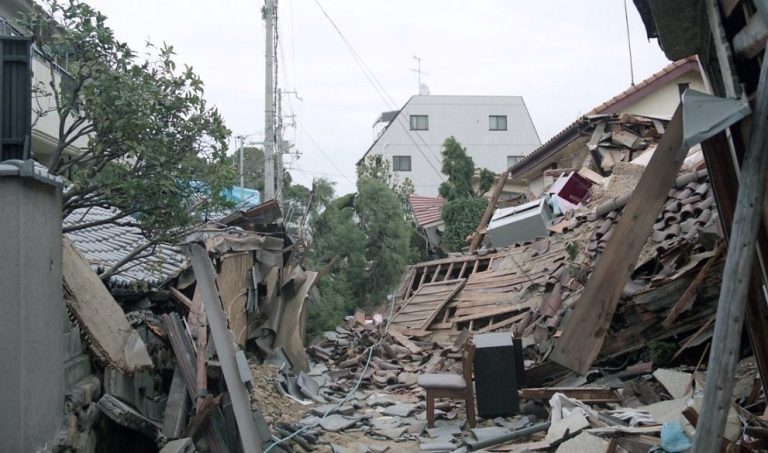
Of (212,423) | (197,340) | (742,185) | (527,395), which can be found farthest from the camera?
(527,395)

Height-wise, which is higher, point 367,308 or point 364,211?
point 364,211

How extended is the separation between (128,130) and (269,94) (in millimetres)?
13143

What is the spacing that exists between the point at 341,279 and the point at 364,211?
337 cm

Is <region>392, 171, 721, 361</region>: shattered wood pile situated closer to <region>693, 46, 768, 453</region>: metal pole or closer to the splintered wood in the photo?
the splintered wood

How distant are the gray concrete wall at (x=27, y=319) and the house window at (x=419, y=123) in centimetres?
3673

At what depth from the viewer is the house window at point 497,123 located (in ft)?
137

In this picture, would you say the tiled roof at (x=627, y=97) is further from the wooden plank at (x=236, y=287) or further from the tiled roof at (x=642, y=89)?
the wooden plank at (x=236, y=287)

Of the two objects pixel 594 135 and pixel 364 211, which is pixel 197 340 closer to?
pixel 594 135

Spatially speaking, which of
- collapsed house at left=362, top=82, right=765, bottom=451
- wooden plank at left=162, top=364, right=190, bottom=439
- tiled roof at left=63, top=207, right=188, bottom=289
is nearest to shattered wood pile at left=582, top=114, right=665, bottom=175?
collapsed house at left=362, top=82, right=765, bottom=451

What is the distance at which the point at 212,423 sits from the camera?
6.92 metres

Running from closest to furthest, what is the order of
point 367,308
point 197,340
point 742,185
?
point 742,185
point 197,340
point 367,308

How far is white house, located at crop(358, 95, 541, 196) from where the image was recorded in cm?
4075

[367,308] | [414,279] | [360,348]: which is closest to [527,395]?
[360,348]

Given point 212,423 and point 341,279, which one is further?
point 341,279
